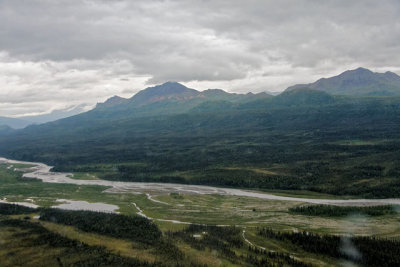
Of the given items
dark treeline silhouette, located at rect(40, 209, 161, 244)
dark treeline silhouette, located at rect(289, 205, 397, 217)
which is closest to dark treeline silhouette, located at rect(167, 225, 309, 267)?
dark treeline silhouette, located at rect(40, 209, 161, 244)

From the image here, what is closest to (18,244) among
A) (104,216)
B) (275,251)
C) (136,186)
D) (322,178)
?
(104,216)

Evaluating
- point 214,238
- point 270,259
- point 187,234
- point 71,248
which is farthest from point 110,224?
point 270,259

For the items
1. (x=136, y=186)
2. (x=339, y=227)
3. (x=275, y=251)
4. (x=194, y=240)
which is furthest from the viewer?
(x=136, y=186)

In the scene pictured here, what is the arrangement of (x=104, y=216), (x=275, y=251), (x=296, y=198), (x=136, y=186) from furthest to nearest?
(x=136, y=186)
(x=296, y=198)
(x=104, y=216)
(x=275, y=251)

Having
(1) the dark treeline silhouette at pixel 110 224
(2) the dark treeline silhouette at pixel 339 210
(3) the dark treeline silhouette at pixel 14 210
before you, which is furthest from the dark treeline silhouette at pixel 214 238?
(3) the dark treeline silhouette at pixel 14 210

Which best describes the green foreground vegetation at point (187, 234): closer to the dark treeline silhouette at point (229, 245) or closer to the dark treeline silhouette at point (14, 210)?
the dark treeline silhouette at point (14, 210)

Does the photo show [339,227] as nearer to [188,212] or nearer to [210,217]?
[210,217]

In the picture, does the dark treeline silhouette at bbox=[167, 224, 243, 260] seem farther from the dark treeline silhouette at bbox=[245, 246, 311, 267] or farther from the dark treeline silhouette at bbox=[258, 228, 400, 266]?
the dark treeline silhouette at bbox=[258, 228, 400, 266]

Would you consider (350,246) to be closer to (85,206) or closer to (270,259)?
(270,259)
